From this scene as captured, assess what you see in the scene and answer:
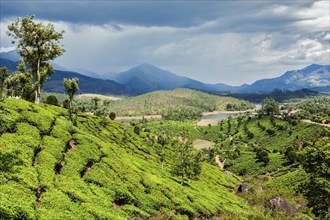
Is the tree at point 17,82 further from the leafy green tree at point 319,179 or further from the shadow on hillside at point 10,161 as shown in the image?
the leafy green tree at point 319,179

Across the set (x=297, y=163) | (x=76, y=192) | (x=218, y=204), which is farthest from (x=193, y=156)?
(x=297, y=163)

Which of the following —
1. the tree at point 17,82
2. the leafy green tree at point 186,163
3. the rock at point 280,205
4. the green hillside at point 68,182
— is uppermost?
the tree at point 17,82

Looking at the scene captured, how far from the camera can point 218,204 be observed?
74500 millimetres

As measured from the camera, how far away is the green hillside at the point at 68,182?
3669 centimetres

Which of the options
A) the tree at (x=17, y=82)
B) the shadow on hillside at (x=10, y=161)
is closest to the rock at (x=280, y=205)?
the shadow on hillside at (x=10, y=161)

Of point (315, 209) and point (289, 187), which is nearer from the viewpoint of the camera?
point (315, 209)

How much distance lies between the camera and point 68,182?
44.6 m

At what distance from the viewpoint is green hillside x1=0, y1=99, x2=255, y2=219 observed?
3669cm

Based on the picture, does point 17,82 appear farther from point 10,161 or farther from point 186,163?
point 10,161

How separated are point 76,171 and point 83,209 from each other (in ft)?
36.1

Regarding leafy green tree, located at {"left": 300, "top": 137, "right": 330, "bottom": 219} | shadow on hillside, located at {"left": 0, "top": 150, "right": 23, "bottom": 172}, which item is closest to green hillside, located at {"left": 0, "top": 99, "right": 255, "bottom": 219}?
shadow on hillside, located at {"left": 0, "top": 150, "right": 23, "bottom": 172}

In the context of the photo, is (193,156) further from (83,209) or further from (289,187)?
(83,209)

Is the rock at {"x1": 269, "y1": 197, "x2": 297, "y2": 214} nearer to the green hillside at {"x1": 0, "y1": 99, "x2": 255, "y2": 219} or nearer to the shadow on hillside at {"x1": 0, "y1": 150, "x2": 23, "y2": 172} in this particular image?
the green hillside at {"x1": 0, "y1": 99, "x2": 255, "y2": 219}

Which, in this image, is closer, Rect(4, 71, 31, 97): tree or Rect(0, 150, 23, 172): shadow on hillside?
Rect(0, 150, 23, 172): shadow on hillside
